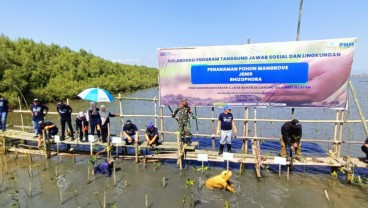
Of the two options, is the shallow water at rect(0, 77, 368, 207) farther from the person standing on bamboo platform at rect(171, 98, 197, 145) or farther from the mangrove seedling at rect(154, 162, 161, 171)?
the person standing on bamboo platform at rect(171, 98, 197, 145)

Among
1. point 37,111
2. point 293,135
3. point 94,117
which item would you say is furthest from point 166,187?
point 37,111

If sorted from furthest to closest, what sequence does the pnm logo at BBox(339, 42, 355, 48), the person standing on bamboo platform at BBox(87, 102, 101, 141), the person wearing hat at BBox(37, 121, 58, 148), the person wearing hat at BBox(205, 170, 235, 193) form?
1. the person wearing hat at BBox(37, 121, 58, 148)
2. the person standing on bamboo platform at BBox(87, 102, 101, 141)
3. the pnm logo at BBox(339, 42, 355, 48)
4. the person wearing hat at BBox(205, 170, 235, 193)

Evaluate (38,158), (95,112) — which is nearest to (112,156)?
(95,112)

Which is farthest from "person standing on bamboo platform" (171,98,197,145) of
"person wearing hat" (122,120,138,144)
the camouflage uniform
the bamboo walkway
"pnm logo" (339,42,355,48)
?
"pnm logo" (339,42,355,48)

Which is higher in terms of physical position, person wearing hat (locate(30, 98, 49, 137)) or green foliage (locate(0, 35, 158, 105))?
green foliage (locate(0, 35, 158, 105))

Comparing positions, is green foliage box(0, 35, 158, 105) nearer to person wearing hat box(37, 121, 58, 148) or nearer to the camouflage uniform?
person wearing hat box(37, 121, 58, 148)

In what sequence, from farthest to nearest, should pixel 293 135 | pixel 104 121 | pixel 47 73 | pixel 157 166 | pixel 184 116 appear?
pixel 47 73, pixel 104 121, pixel 157 166, pixel 184 116, pixel 293 135

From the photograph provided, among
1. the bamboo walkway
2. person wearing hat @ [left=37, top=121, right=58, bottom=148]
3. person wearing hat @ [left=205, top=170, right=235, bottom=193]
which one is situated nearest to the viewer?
person wearing hat @ [left=205, top=170, right=235, bottom=193]

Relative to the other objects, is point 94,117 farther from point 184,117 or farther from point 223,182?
point 223,182

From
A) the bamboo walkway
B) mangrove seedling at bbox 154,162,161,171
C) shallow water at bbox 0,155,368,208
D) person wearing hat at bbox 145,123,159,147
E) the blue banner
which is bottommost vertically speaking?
shallow water at bbox 0,155,368,208

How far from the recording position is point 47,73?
38.5m

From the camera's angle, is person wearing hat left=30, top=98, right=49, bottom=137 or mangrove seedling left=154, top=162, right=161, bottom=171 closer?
mangrove seedling left=154, top=162, right=161, bottom=171

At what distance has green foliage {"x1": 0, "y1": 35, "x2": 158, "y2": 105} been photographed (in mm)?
29031

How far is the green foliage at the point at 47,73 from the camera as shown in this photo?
29.0 m
